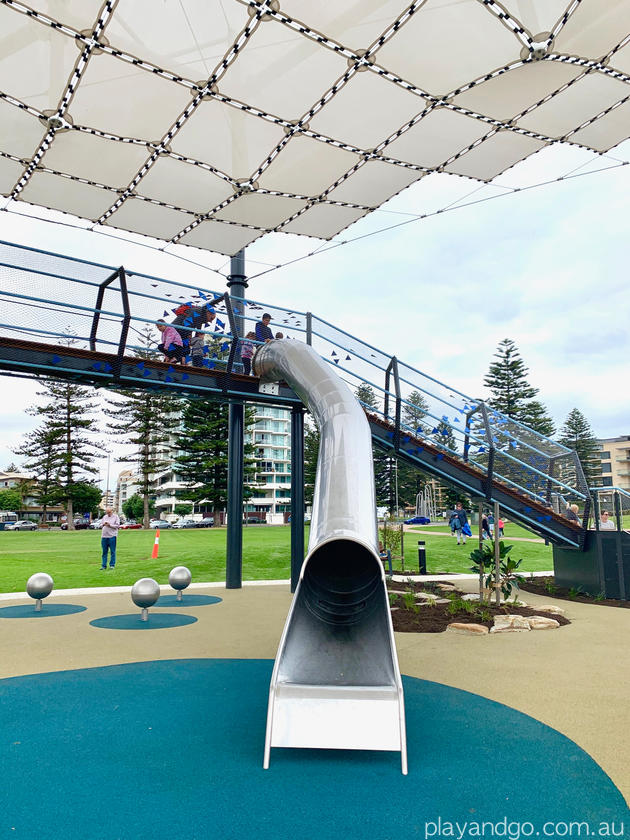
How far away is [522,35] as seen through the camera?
408 inches

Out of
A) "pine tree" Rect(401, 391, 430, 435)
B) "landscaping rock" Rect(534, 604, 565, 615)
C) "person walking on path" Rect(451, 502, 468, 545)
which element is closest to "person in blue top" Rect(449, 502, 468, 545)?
"person walking on path" Rect(451, 502, 468, 545)

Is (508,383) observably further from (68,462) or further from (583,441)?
(68,462)

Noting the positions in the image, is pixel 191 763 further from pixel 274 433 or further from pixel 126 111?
pixel 274 433

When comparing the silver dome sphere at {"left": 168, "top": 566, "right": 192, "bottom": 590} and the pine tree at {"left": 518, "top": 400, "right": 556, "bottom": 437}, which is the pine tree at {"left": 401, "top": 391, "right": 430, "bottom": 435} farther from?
the pine tree at {"left": 518, "top": 400, "right": 556, "bottom": 437}

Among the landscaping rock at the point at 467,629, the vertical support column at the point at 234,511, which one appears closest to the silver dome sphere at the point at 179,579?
the vertical support column at the point at 234,511

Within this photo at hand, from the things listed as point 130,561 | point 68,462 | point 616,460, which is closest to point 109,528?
point 130,561

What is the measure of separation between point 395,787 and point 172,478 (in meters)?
112

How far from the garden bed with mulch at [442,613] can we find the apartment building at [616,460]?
126 m

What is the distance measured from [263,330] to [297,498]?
486 centimetres

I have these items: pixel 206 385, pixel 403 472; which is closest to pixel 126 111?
pixel 206 385

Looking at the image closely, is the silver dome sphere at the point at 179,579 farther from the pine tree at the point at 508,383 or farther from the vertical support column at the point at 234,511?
the pine tree at the point at 508,383

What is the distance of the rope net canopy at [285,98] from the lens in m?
10.1
